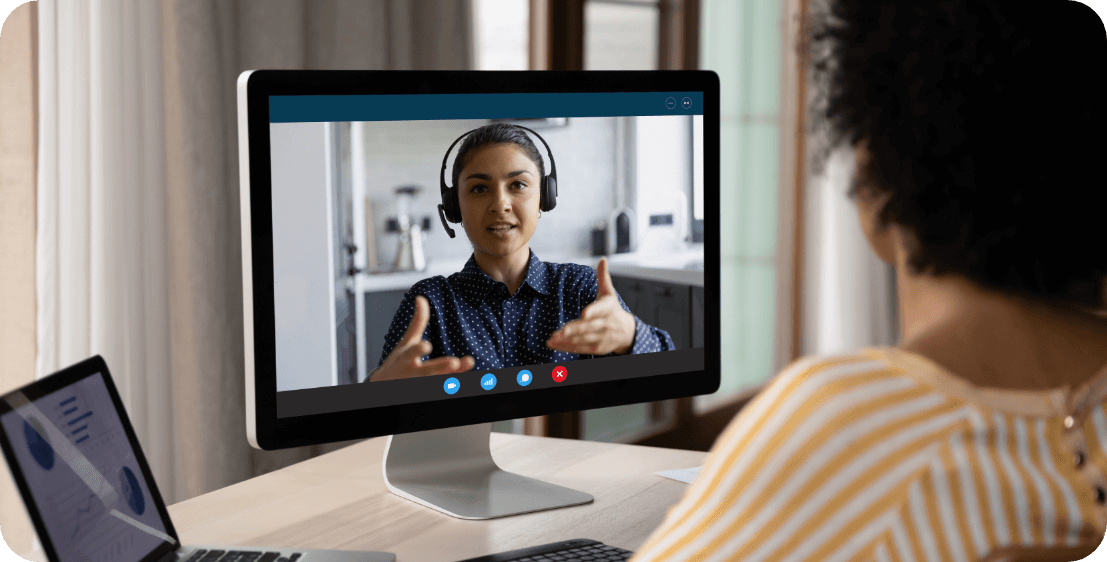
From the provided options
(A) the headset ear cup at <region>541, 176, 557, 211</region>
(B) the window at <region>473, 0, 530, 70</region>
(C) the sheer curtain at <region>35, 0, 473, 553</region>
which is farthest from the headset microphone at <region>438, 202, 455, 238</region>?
(B) the window at <region>473, 0, 530, 70</region>

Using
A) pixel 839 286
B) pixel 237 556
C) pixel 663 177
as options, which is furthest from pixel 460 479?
pixel 839 286

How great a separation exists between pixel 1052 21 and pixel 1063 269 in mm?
140

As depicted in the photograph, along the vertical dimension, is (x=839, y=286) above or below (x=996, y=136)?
below

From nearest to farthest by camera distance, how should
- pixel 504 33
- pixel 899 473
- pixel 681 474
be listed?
pixel 899 473
pixel 681 474
pixel 504 33

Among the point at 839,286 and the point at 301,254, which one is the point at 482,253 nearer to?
the point at 301,254

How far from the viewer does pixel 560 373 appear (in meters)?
1.07

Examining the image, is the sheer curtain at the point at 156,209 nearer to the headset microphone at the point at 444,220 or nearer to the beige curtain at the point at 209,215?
the beige curtain at the point at 209,215

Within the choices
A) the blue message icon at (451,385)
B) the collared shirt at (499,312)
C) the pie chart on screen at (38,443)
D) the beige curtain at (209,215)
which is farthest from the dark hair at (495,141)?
the beige curtain at (209,215)

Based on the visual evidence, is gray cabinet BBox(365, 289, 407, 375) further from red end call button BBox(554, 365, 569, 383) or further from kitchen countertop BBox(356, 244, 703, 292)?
red end call button BBox(554, 365, 569, 383)

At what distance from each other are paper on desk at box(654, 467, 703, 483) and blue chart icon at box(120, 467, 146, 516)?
617 millimetres

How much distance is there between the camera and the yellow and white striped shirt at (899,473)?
0.46 meters

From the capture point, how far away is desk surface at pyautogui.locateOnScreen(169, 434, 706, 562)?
93cm

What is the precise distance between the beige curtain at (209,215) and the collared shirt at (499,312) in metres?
0.75

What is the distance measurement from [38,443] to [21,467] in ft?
0.10
